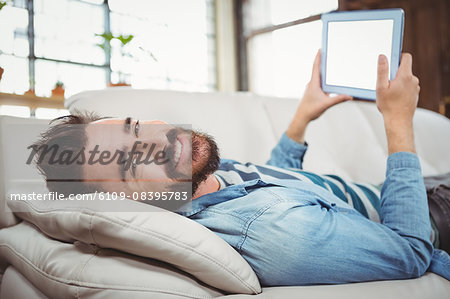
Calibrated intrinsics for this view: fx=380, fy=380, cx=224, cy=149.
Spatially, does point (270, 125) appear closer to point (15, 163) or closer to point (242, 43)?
→ point (15, 163)

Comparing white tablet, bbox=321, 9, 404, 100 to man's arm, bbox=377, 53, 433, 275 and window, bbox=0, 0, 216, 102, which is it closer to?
man's arm, bbox=377, 53, 433, 275

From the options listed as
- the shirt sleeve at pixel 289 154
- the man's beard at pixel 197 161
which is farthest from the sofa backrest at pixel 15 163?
the shirt sleeve at pixel 289 154

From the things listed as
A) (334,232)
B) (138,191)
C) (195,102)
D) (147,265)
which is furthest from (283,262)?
(195,102)

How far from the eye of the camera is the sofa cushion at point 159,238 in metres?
0.63

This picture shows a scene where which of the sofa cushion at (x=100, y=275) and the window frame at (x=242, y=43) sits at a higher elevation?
the window frame at (x=242, y=43)

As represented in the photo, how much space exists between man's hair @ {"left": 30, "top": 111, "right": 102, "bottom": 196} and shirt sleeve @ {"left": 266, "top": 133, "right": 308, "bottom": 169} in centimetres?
67

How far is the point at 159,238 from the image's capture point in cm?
64

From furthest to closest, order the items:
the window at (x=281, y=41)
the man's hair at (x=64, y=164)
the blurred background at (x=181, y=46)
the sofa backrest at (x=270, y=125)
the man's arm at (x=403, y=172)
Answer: the window at (x=281, y=41) < the blurred background at (x=181, y=46) < the sofa backrest at (x=270, y=125) < the man's hair at (x=64, y=164) < the man's arm at (x=403, y=172)

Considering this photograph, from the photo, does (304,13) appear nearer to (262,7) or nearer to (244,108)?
(262,7)

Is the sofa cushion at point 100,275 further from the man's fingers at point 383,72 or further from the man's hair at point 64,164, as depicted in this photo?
the man's fingers at point 383,72

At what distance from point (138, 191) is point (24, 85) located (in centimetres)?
308

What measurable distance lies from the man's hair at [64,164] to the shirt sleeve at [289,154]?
0.67m

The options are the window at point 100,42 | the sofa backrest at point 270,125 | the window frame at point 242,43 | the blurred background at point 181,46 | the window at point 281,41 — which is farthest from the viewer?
the window frame at point 242,43

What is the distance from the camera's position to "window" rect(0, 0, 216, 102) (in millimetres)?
3479
